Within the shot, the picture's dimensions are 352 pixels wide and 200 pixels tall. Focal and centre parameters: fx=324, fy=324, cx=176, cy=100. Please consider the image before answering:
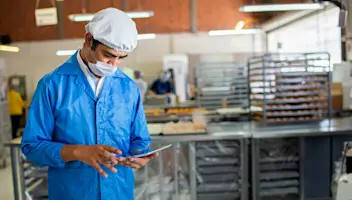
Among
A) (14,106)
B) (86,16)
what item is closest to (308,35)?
(86,16)

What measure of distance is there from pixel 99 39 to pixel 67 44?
1702 mm

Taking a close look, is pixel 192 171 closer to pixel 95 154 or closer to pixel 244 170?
pixel 244 170

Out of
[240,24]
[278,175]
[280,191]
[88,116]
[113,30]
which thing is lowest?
[280,191]

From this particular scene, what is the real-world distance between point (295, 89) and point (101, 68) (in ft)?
8.13

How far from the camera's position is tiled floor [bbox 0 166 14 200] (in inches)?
139


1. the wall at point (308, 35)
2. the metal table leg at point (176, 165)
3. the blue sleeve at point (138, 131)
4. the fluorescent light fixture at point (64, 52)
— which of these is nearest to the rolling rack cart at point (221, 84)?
the wall at point (308, 35)

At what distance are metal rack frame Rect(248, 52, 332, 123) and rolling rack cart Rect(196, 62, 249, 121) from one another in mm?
2501

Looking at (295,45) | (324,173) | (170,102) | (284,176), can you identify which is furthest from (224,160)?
(295,45)

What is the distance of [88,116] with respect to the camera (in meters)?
1.32

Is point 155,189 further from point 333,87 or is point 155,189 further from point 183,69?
point 183,69

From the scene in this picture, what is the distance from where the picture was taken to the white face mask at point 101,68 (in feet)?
4.23

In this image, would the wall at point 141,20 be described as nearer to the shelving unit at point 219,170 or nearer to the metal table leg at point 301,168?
the shelving unit at point 219,170

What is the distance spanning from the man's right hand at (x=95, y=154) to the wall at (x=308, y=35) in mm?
4086

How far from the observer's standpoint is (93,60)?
132 cm
